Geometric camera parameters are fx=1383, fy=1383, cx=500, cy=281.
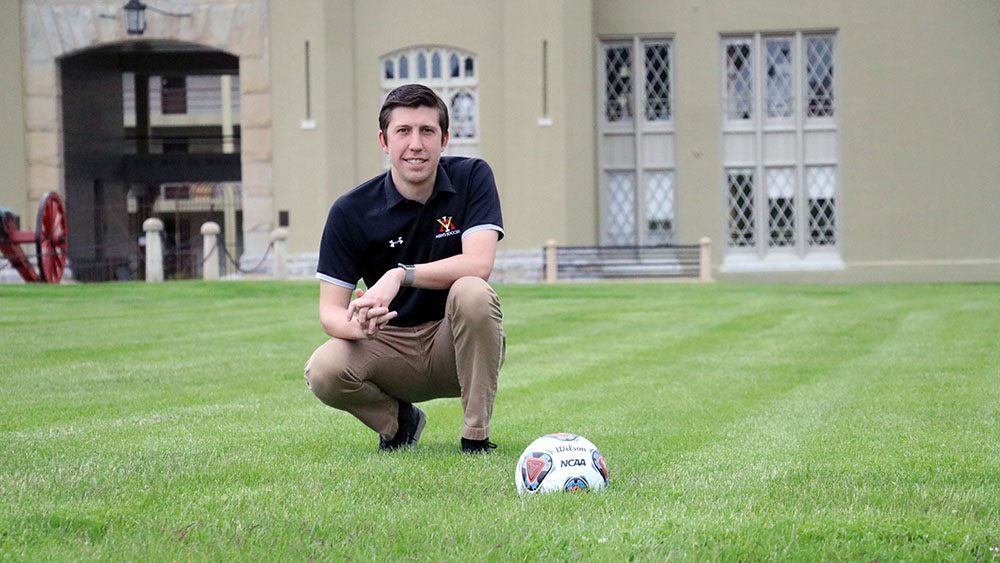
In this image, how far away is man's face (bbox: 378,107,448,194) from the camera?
18.8ft

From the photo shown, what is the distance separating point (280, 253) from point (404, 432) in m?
24.0

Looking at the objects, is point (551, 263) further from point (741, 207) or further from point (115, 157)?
point (115, 157)

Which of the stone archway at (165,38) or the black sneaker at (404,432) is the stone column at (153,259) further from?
the black sneaker at (404,432)

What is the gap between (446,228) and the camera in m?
5.88

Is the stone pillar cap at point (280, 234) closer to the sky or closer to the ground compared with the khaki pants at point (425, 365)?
closer to the sky

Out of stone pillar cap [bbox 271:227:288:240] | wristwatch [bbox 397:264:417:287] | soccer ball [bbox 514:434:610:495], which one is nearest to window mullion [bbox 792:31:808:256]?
stone pillar cap [bbox 271:227:288:240]

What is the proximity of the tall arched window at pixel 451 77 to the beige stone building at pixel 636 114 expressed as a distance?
1.9 inches

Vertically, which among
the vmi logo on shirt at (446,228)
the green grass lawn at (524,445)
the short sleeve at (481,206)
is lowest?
the green grass lawn at (524,445)

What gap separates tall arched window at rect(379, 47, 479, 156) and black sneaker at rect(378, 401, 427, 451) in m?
24.3

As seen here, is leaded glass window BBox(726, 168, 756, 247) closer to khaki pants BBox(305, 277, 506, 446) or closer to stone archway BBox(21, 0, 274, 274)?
stone archway BBox(21, 0, 274, 274)

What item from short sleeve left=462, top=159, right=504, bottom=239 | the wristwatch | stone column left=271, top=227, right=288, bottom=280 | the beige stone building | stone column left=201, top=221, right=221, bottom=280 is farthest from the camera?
the beige stone building

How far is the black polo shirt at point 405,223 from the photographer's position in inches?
231

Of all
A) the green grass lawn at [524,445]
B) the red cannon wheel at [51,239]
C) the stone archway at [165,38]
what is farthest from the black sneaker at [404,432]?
the stone archway at [165,38]

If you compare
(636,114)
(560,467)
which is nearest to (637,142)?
(636,114)
